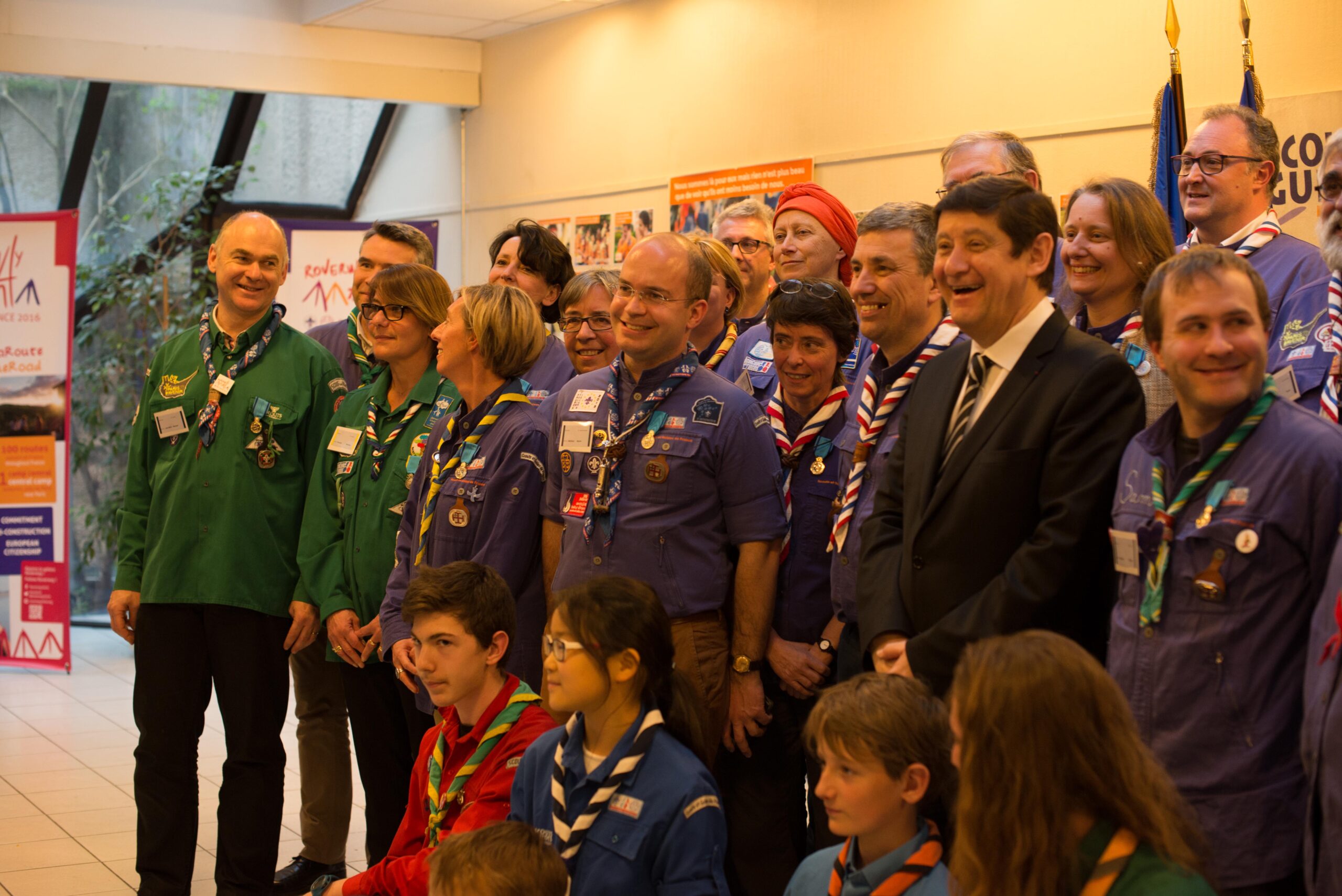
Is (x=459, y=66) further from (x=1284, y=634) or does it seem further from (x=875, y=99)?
(x=1284, y=634)

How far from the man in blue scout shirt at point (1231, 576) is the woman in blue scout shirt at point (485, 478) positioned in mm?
1683

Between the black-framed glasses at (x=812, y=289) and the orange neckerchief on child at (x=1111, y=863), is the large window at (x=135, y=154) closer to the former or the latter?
the black-framed glasses at (x=812, y=289)

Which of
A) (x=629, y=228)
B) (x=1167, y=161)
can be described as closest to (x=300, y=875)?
(x=1167, y=161)

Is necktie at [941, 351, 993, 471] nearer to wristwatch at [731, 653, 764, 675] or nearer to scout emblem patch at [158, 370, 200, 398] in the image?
wristwatch at [731, 653, 764, 675]

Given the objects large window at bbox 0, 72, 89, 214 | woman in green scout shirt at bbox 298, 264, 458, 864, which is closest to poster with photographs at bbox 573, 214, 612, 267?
large window at bbox 0, 72, 89, 214

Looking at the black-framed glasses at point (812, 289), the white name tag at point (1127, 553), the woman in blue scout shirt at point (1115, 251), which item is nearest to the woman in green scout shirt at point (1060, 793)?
the white name tag at point (1127, 553)

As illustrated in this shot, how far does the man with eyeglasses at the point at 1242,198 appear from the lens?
9.94 feet

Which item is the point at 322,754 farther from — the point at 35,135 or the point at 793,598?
the point at 35,135

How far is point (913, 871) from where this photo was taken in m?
2.09

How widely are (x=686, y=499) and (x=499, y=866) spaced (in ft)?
3.55

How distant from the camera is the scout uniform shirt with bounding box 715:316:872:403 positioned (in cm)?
330

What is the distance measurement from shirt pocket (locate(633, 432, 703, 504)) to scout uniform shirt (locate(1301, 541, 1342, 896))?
4.74ft

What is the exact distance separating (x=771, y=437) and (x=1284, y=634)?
4.44 ft

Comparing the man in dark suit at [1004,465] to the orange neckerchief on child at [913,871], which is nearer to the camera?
the orange neckerchief on child at [913,871]
